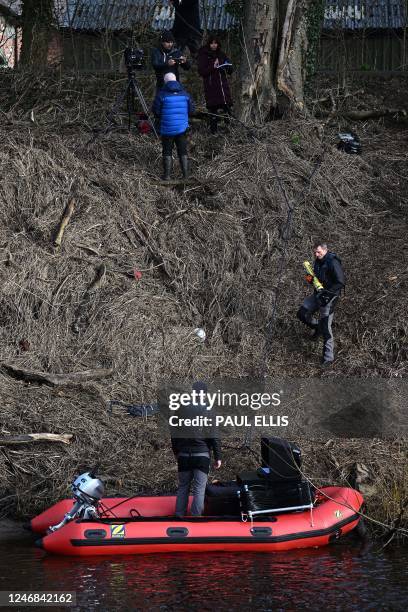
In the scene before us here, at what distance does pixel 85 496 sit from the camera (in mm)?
11984

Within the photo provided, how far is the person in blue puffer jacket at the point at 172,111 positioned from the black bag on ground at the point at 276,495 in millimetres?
7969

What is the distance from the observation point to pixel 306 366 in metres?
16.4

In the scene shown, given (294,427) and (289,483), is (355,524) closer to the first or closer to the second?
(289,483)

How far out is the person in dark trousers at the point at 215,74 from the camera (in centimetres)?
1970

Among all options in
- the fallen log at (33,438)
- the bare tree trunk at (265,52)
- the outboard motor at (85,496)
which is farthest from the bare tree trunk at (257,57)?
the outboard motor at (85,496)

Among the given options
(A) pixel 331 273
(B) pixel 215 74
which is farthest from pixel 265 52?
(A) pixel 331 273

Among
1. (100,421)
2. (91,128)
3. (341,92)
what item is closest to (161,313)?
(100,421)

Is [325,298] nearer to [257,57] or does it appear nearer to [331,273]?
[331,273]

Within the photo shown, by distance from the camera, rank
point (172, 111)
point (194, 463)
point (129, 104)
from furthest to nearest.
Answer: point (129, 104) → point (172, 111) → point (194, 463)

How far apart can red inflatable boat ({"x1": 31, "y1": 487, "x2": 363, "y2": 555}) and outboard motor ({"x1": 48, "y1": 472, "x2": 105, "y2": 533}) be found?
18cm

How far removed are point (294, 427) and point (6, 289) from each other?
4898mm

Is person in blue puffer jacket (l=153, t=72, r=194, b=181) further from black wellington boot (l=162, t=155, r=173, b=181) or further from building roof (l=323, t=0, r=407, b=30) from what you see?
building roof (l=323, t=0, r=407, b=30)

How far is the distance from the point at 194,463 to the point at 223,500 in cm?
81

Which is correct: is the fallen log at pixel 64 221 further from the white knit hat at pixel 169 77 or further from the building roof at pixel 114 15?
the building roof at pixel 114 15
